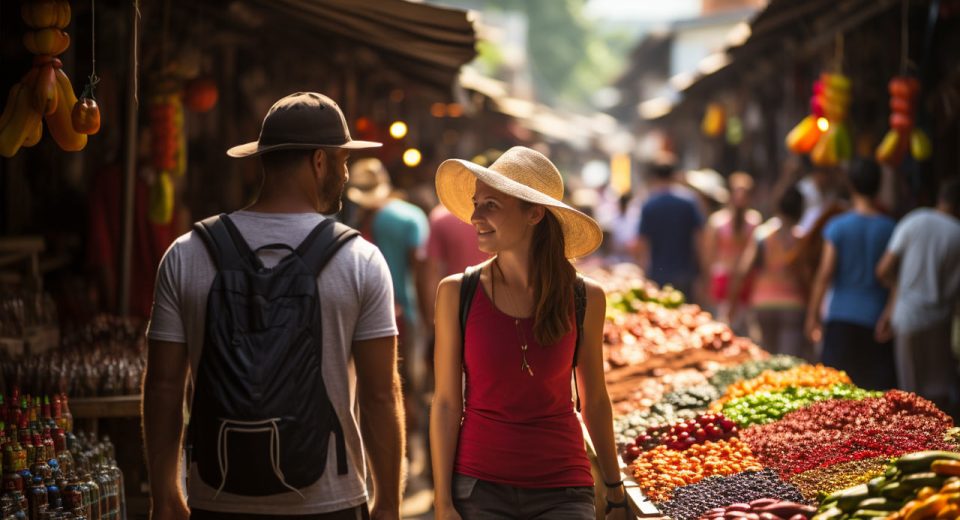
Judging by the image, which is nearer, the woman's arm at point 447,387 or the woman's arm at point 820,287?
the woman's arm at point 447,387

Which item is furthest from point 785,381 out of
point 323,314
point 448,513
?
point 323,314

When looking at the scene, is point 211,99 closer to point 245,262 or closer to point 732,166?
point 245,262

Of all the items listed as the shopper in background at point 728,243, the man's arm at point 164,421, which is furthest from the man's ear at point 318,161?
the shopper in background at point 728,243

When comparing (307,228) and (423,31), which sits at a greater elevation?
(423,31)

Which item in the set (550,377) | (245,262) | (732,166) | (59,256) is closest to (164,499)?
(245,262)

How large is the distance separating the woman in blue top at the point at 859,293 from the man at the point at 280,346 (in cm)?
606

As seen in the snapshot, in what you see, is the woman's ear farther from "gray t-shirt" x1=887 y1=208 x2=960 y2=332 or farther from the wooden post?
"gray t-shirt" x1=887 y1=208 x2=960 y2=332

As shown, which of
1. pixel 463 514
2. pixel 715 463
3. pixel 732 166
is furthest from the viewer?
pixel 732 166

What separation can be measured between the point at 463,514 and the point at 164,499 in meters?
1.01

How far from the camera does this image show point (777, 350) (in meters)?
10.4

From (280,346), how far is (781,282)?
24.7ft

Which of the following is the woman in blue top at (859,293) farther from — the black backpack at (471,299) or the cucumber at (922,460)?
the black backpack at (471,299)

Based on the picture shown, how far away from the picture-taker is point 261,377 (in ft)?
10.9

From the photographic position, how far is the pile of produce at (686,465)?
506 cm
